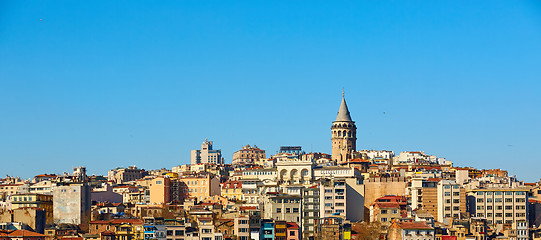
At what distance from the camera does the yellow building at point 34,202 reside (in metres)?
86.9

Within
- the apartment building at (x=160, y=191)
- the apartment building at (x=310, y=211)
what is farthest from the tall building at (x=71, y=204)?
the apartment building at (x=310, y=211)

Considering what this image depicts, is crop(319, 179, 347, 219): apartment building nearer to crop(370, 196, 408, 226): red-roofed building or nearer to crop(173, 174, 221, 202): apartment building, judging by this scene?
crop(370, 196, 408, 226): red-roofed building

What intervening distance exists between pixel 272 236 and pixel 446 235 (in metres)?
11.1

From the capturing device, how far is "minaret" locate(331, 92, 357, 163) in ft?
433

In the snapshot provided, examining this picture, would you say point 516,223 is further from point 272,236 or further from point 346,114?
point 346,114

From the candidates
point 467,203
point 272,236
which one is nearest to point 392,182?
point 467,203

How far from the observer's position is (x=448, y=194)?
83250 mm

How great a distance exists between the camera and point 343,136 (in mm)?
132500

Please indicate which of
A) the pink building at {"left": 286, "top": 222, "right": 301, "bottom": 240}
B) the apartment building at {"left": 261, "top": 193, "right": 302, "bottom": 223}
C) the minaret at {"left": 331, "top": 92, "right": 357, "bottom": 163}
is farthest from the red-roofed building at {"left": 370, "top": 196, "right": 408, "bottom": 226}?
the minaret at {"left": 331, "top": 92, "right": 357, "bottom": 163}

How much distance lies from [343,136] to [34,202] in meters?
52.2

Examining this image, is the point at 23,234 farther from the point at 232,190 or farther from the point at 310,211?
the point at 232,190

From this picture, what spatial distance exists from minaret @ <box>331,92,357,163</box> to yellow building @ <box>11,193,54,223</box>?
49487mm

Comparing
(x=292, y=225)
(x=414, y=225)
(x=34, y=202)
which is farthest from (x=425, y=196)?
(x=34, y=202)

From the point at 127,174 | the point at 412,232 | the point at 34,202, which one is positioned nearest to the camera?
the point at 412,232
